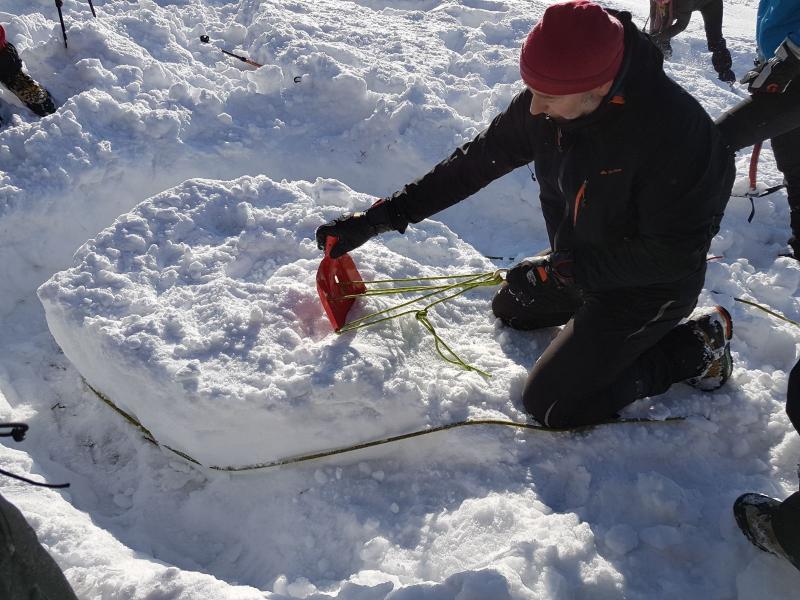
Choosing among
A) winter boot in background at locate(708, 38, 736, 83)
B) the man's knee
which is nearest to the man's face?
the man's knee

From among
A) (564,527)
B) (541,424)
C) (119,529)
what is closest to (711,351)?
(541,424)

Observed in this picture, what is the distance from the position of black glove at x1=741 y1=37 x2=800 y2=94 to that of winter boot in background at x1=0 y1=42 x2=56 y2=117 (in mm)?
4425

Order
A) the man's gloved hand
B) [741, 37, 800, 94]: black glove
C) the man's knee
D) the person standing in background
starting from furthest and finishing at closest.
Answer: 1. the person standing in background
2. [741, 37, 800, 94]: black glove
3. the man's knee
4. the man's gloved hand

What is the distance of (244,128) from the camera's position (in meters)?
4.55

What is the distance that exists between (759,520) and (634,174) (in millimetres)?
1288

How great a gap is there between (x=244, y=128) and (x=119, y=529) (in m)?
3.02

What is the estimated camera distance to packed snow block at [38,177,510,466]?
2.52 m

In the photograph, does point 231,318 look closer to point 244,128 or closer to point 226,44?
point 244,128

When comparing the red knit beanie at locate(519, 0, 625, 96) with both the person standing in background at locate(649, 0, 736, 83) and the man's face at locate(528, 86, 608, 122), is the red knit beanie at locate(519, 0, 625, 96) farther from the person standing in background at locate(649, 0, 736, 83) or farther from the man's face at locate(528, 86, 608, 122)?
the person standing in background at locate(649, 0, 736, 83)

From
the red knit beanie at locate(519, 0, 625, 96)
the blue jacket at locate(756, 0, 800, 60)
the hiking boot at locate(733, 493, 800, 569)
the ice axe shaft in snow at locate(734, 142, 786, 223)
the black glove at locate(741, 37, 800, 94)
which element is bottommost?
the hiking boot at locate(733, 493, 800, 569)

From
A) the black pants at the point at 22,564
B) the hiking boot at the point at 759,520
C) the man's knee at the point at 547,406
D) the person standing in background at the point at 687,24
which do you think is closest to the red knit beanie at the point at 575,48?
the man's knee at the point at 547,406

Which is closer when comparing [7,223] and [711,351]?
[711,351]

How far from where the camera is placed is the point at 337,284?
9.50 feet

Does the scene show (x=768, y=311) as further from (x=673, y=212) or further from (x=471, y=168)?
(x=471, y=168)
